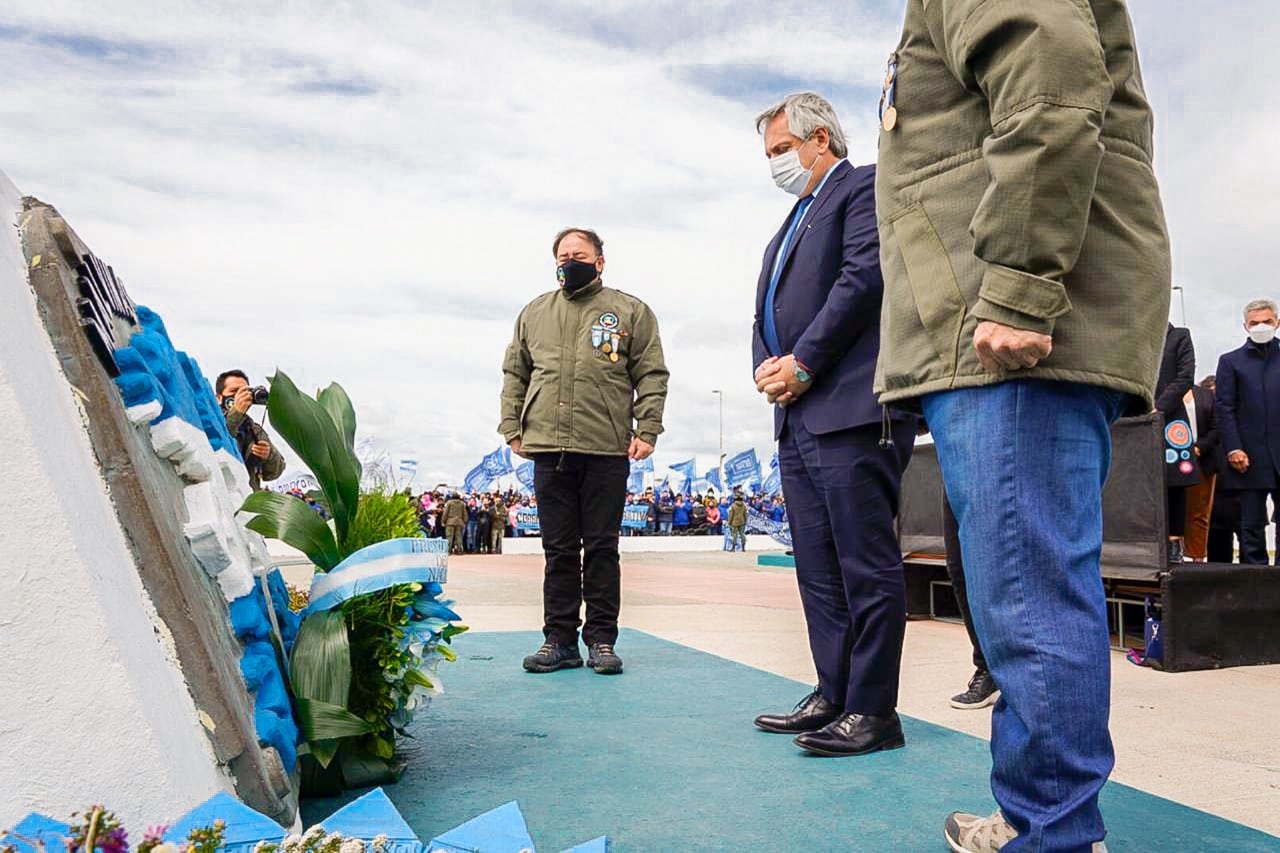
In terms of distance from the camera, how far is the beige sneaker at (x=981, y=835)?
63.9 inches

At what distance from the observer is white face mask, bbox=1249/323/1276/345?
5441 mm

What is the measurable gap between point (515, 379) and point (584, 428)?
0.52m

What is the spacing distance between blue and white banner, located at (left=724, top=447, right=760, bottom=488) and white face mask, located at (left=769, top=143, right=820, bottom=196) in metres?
34.8

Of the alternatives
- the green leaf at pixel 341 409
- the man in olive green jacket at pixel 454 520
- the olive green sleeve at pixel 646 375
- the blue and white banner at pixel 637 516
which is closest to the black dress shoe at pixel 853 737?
the green leaf at pixel 341 409

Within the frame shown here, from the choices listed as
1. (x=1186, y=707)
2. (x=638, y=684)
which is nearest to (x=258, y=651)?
(x=638, y=684)

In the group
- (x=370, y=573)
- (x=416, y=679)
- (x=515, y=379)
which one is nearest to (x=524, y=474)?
(x=515, y=379)

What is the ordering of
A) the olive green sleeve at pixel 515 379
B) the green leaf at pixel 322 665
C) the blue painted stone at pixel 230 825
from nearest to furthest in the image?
the blue painted stone at pixel 230 825
the green leaf at pixel 322 665
the olive green sleeve at pixel 515 379

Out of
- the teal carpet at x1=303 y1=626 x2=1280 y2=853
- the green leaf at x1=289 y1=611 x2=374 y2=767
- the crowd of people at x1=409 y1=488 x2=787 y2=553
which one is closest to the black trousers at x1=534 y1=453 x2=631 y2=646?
the teal carpet at x1=303 y1=626 x2=1280 y2=853

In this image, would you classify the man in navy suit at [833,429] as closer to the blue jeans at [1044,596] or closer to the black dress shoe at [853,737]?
the black dress shoe at [853,737]

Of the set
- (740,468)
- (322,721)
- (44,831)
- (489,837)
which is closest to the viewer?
(44,831)

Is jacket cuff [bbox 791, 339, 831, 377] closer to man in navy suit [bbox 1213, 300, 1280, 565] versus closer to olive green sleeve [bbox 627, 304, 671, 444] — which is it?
olive green sleeve [bbox 627, 304, 671, 444]

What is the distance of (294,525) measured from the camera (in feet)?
6.44

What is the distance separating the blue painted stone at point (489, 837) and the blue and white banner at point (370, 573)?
79 cm

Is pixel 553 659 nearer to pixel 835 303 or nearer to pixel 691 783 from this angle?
pixel 691 783
